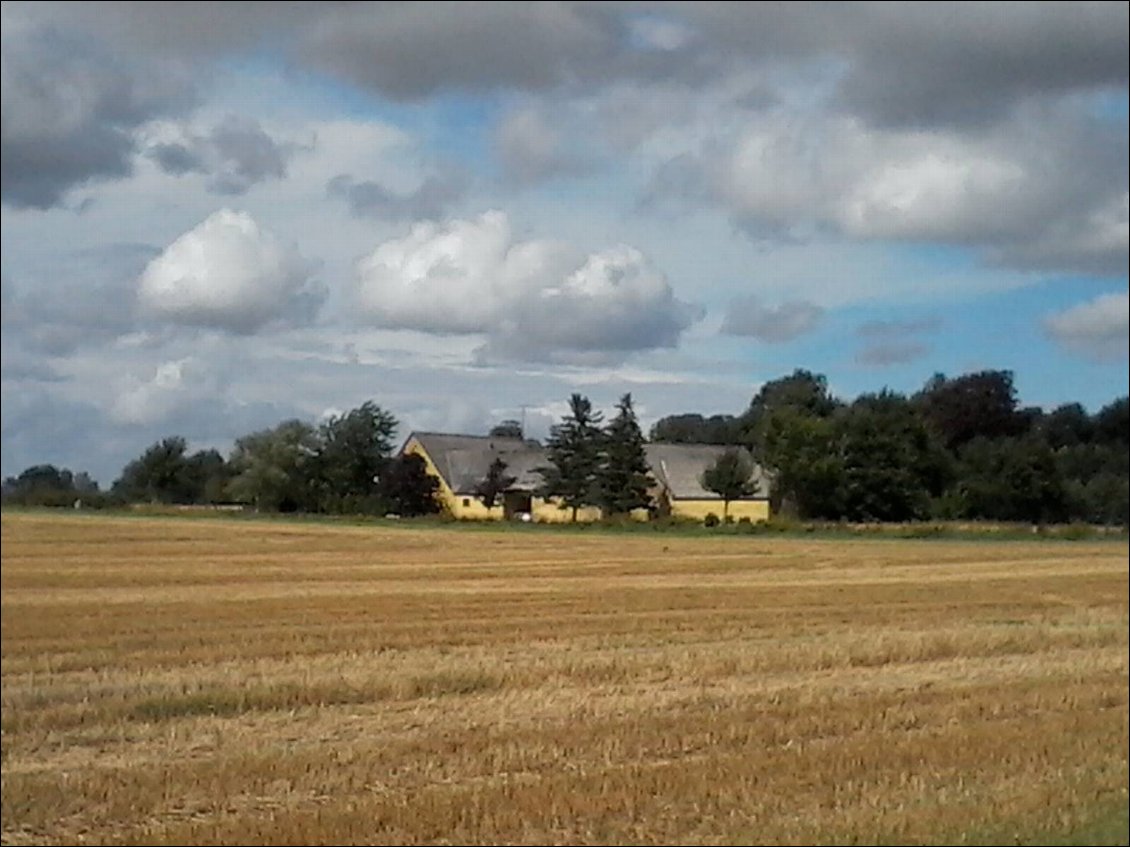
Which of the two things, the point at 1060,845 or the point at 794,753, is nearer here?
the point at 1060,845

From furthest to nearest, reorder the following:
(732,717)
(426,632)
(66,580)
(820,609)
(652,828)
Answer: (820,609)
(732,717)
(426,632)
(652,828)
(66,580)

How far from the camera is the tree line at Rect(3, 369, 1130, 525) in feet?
20.4

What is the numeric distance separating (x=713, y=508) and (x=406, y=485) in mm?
1708

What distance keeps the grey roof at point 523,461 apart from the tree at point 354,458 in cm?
15

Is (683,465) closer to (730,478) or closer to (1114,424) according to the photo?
(730,478)

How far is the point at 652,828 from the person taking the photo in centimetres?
654

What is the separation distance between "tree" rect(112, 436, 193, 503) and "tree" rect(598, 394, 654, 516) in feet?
6.66

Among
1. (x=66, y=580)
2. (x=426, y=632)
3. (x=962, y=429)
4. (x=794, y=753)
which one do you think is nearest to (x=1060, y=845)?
(x=794, y=753)

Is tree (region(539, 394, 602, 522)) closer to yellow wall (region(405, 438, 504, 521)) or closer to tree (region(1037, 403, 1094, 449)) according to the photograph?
yellow wall (region(405, 438, 504, 521))

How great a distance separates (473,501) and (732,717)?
1.84 meters

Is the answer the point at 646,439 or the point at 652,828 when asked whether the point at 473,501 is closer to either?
the point at 646,439

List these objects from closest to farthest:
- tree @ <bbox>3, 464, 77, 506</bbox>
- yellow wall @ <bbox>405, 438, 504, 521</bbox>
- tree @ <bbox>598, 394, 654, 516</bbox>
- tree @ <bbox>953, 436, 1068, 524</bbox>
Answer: tree @ <bbox>3, 464, 77, 506</bbox> → yellow wall @ <bbox>405, 438, 504, 521</bbox> → tree @ <bbox>598, 394, 654, 516</bbox> → tree @ <bbox>953, 436, 1068, 524</bbox>

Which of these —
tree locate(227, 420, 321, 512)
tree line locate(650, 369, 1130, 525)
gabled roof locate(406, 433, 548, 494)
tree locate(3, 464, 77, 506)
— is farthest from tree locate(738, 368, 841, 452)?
tree locate(3, 464, 77, 506)

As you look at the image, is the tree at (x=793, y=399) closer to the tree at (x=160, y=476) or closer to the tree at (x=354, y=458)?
the tree at (x=354, y=458)
